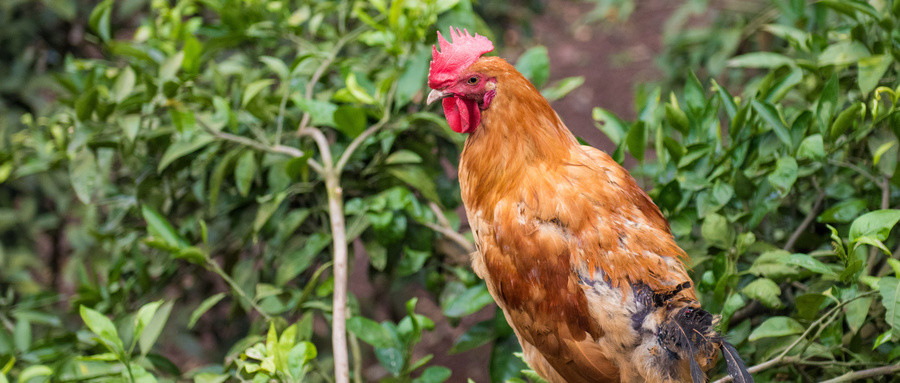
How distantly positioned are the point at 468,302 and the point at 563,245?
0.41 metres

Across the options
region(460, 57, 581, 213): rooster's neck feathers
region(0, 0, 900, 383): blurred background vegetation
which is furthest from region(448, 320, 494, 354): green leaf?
region(460, 57, 581, 213): rooster's neck feathers

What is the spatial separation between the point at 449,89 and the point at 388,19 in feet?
1.67

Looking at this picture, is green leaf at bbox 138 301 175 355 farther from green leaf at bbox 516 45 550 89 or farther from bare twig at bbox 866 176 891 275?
bare twig at bbox 866 176 891 275

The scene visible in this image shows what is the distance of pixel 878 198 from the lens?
4.97 ft

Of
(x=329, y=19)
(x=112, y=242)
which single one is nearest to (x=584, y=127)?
(x=329, y=19)

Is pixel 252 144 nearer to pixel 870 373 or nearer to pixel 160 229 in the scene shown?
pixel 160 229

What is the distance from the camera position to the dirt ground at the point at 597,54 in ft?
17.4

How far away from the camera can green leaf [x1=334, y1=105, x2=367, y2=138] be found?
Answer: 1.66 m

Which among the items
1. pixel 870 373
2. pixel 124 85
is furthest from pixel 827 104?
pixel 124 85

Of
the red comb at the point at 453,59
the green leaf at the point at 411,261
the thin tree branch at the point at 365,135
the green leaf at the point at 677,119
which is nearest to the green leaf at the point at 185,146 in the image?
the thin tree branch at the point at 365,135

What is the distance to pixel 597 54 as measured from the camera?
6074mm

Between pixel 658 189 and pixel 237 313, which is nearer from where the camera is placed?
pixel 658 189

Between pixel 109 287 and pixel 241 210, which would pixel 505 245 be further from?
pixel 109 287

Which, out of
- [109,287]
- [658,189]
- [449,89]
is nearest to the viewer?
[449,89]
